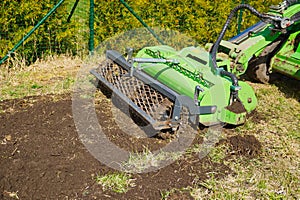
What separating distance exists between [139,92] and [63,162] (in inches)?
50.5

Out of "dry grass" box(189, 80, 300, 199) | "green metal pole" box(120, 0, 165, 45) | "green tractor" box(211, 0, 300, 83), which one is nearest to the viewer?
"dry grass" box(189, 80, 300, 199)

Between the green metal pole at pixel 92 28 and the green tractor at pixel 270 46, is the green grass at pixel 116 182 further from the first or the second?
the green metal pole at pixel 92 28

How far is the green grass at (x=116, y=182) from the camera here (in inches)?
142

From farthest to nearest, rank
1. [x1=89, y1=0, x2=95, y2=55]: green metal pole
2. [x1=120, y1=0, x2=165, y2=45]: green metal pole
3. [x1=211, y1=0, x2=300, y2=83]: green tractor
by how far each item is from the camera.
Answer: [x1=120, y1=0, x2=165, y2=45]: green metal pole → [x1=89, y1=0, x2=95, y2=55]: green metal pole → [x1=211, y1=0, x2=300, y2=83]: green tractor

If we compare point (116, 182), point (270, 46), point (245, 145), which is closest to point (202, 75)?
point (245, 145)

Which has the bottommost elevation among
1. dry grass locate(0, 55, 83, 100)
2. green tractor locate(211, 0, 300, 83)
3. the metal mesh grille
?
dry grass locate(0, 55, 83, 100)

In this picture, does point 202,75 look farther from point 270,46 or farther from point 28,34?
point 28,34

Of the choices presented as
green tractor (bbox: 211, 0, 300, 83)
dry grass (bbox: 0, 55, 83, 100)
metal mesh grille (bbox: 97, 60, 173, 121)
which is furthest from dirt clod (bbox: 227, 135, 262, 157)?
dry grass (bbox: 0, 55, 83, 100)

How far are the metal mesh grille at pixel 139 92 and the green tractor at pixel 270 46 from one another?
3.57ft

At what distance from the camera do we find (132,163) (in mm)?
4000

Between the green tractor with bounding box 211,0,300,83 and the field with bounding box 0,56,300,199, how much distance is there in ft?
2.31

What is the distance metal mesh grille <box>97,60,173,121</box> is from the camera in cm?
432

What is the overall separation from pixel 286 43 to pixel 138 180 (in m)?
3.44

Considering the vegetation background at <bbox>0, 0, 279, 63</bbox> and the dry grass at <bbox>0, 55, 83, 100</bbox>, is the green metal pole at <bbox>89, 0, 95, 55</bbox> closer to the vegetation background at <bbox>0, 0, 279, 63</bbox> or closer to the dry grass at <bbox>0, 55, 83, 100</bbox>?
the vegetation background at <bbox>0, 0, 279, 63</bbox>
